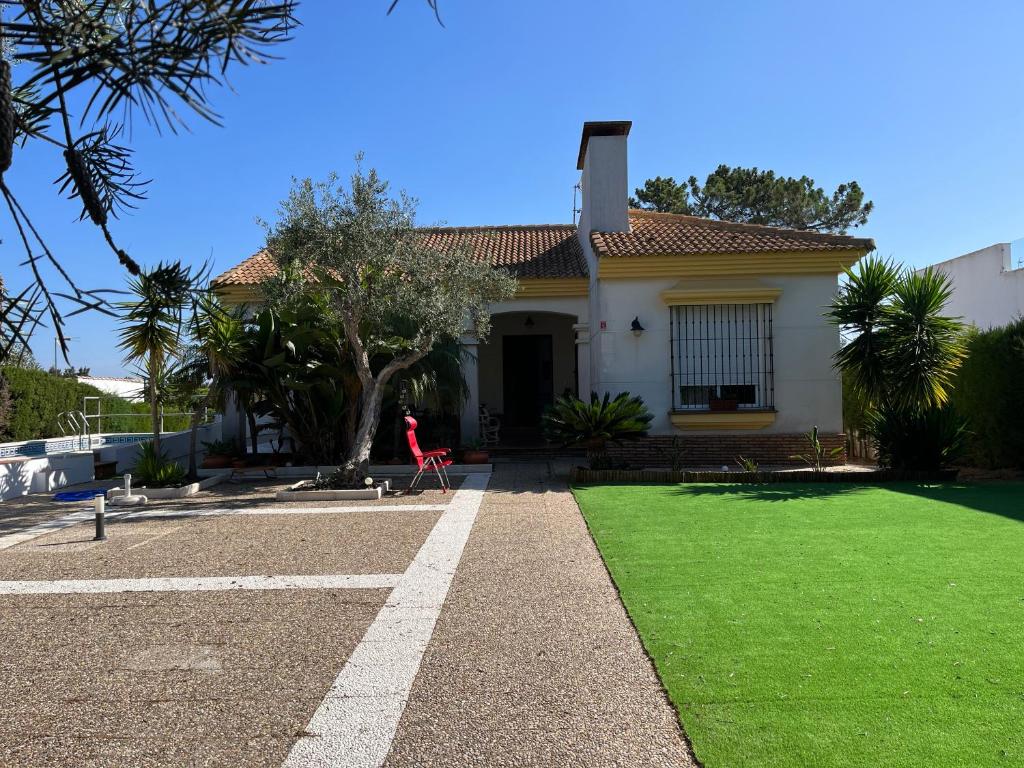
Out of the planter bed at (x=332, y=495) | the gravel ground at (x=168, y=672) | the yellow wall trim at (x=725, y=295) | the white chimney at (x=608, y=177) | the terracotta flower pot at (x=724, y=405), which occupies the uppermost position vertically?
the white chimney at (x=608, y=177)

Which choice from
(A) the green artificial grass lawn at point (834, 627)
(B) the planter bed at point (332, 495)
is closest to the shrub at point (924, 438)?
(A) the green artificial grass lawn at point (834, 627)

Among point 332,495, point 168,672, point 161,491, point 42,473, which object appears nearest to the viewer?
point 168,672

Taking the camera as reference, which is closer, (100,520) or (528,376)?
(100,520)

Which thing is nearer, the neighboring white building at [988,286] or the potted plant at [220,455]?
the potted plant at [220,455]

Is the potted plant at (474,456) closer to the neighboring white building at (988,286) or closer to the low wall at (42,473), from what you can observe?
the low wall at (42,473)

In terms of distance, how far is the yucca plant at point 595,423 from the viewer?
38.5ft

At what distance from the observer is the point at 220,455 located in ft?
48.3

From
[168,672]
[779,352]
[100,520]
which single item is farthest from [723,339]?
[168,672]

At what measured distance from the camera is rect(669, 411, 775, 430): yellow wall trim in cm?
1359

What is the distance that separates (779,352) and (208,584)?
11.3 metres

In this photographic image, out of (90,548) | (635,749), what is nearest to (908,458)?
(635,749)

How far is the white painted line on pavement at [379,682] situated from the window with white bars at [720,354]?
8631 millimetres

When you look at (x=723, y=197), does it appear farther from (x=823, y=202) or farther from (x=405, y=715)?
(x=405, y=715)

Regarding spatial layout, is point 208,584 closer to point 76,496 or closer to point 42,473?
point 76,496
